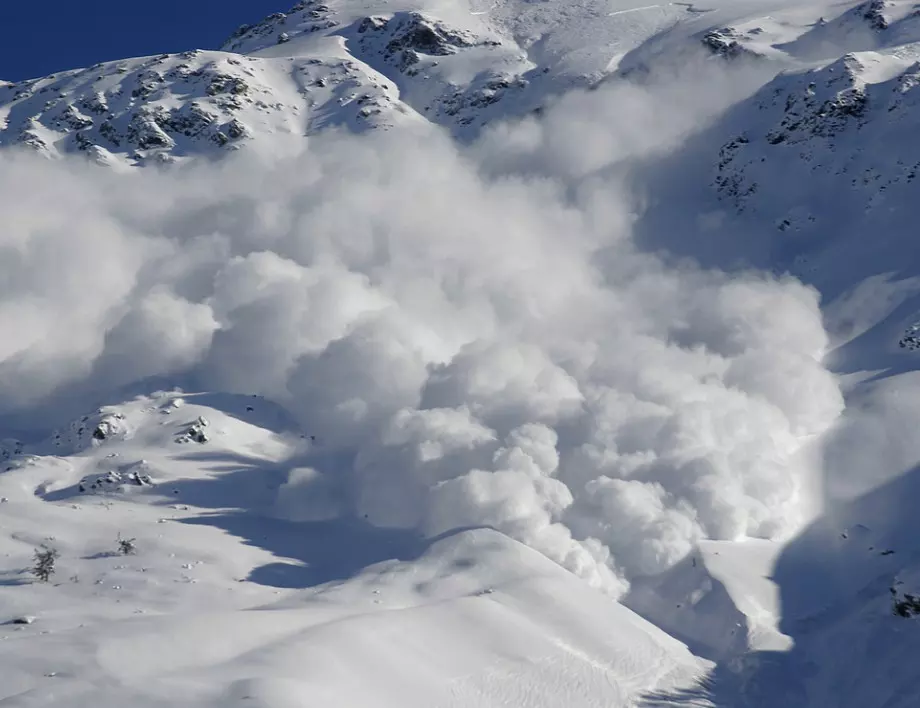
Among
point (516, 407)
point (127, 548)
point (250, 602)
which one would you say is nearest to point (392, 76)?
point (516, 407)

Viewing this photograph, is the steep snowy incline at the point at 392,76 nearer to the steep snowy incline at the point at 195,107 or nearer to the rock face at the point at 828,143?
the steep snowy incline at the point at 195,107

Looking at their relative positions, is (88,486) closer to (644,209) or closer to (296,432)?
(296,432)

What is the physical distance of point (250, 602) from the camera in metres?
52.0

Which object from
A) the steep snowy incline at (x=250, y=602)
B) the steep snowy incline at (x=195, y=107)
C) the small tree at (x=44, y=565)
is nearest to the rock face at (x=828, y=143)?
the steep snowy incline at (x=195, y=107)

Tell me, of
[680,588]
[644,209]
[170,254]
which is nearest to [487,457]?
[680,588]

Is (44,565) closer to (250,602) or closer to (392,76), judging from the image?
(250,602)

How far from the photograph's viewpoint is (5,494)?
66.8m

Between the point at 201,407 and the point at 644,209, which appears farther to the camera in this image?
the point at 644,209

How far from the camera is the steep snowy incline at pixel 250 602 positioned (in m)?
37.1

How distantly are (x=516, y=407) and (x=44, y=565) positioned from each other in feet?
123

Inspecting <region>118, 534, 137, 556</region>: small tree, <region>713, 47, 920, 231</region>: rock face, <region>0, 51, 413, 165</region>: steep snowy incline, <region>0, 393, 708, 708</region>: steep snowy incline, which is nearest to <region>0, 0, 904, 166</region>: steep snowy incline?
<region>0, 51, 413, 165</region>: steep snowy incline

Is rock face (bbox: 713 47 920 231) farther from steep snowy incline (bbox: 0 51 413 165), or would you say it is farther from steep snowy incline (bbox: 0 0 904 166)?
steep snowy incline (bbox: 0 51 413 165)

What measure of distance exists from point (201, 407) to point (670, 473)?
38958 millimetres

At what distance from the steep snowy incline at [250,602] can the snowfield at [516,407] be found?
26 centimetres
